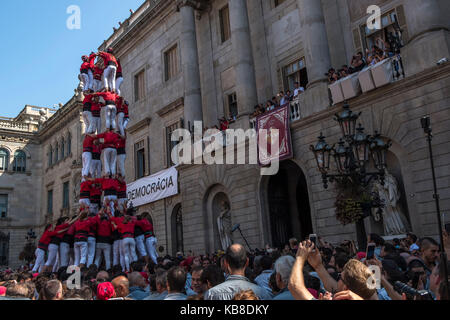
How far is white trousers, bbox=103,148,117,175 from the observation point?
578 inches

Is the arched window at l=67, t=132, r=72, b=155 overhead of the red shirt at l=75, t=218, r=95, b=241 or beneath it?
overhead

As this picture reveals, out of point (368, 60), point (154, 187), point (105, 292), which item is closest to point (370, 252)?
point (105, 292)

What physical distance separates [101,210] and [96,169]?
5.95ft

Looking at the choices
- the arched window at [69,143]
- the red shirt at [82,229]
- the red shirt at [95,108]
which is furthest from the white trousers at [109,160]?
the arched window at [69,143]

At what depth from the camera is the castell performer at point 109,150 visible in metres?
14.7

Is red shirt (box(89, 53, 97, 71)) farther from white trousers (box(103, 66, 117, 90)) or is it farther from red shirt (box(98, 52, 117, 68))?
white trousers (box(103, 66, 117, 90))

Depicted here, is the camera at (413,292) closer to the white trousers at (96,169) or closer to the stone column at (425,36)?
the stone column at (425,36)

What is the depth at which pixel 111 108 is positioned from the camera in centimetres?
1506

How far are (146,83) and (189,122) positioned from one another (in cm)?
837

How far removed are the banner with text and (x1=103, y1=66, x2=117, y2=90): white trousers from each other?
9333 millimetres

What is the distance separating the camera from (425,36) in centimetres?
1338

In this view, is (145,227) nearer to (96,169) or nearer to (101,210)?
(101,210)

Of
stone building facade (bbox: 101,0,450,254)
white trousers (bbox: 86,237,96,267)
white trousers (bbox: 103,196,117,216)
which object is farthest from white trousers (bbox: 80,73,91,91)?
stone building facade (bbox: 101,0,450,254)

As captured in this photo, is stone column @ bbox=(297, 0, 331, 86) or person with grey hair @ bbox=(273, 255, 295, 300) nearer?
person with grey hair @ bbox=(273, 255, 295, 300)
